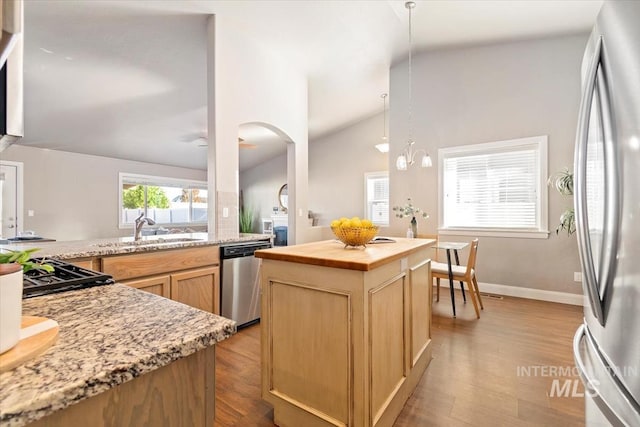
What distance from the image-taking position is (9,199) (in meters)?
4.89

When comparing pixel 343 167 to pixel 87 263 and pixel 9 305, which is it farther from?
pixel 9 305

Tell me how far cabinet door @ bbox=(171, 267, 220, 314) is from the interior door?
15.0 ft

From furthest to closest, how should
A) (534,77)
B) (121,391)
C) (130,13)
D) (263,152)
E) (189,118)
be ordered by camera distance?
(263,152) < (189,118) < (534,77) < (130,13) < (121,391)

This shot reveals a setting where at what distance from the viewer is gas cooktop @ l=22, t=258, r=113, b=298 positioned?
918mm

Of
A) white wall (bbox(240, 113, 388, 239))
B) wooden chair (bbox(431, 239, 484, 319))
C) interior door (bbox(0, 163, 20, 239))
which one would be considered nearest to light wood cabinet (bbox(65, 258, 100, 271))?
wooden chair (bbox(431, 239, 484, 319))

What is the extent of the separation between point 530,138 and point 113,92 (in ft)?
18.0

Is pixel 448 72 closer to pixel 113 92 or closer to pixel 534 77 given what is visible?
pixel 534 77

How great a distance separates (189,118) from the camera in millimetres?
4984

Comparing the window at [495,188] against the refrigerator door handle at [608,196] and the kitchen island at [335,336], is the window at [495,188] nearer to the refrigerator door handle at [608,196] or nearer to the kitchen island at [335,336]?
the kitchen island at [335,336]

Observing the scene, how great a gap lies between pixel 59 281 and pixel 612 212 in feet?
5.47

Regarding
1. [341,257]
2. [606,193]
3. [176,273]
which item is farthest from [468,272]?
[176,273]

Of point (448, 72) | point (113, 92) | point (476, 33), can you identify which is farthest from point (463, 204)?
point (113, 92)

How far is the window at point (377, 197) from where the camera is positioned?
256 inches

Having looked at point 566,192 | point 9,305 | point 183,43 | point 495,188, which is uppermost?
point 183,43
